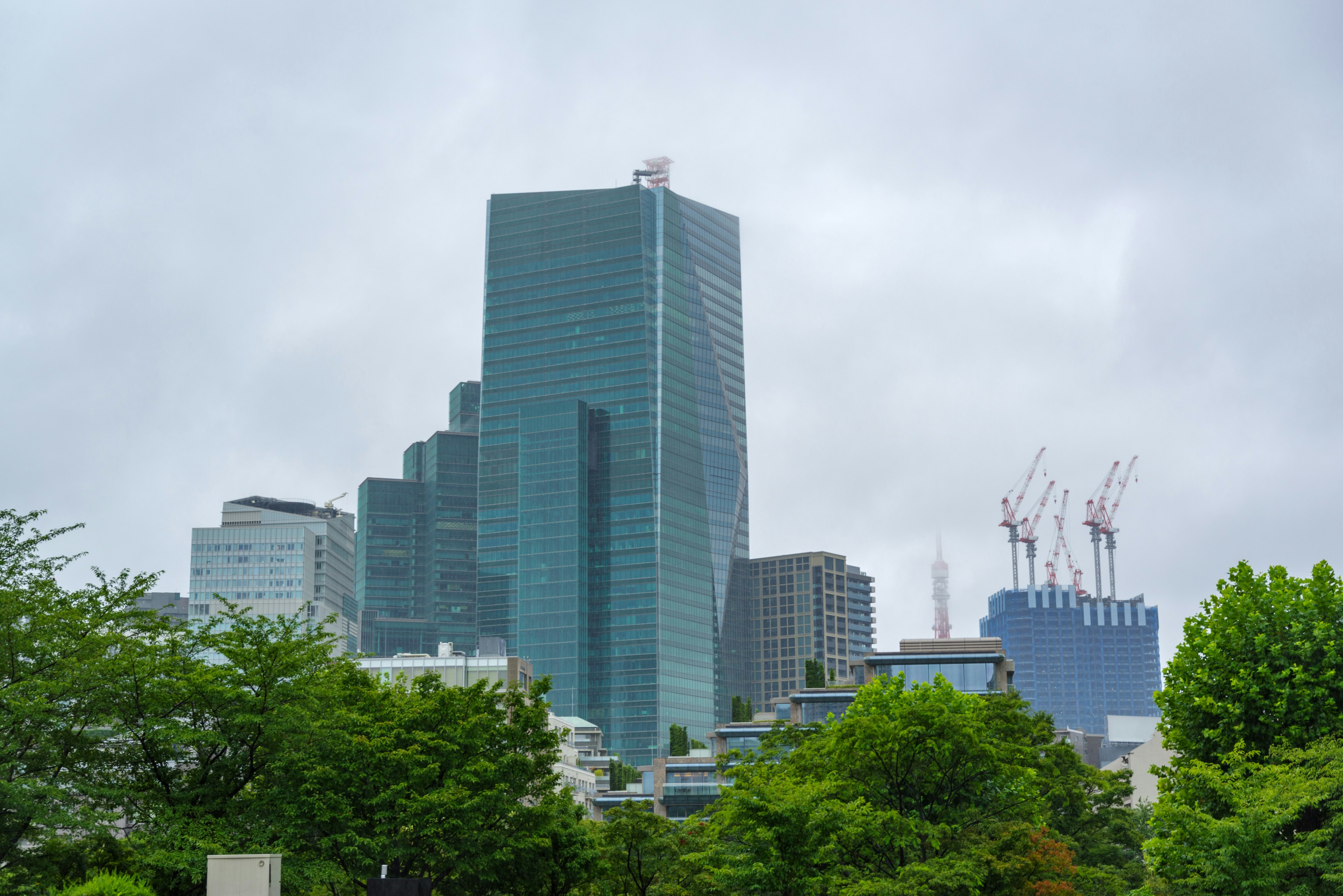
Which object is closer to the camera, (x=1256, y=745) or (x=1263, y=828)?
(x=1263, y=828)

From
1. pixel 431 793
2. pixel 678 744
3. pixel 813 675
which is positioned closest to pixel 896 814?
pixel 431 793

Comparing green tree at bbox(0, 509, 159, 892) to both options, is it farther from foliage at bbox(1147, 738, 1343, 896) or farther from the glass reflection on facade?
the glass reflection on facade

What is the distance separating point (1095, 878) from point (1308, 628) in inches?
1045

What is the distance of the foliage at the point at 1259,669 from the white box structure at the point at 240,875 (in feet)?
102

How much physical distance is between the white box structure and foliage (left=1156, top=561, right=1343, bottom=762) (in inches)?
1230

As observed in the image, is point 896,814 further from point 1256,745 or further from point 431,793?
point 431,793

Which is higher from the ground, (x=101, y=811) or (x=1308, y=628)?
(x=1308, y=628)

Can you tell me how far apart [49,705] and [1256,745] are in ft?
143

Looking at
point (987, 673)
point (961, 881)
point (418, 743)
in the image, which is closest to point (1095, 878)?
point (961, 881)

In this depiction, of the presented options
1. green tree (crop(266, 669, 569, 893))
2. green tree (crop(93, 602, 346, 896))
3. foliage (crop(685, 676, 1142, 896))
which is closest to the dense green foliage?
foliage (crop(685, 676, 1142, 896))

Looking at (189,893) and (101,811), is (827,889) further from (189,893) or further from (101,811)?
(101,811)

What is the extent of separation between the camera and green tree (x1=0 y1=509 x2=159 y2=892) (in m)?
46.4

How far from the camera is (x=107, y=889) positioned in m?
33.5

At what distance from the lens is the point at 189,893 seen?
Answer: 164ft
